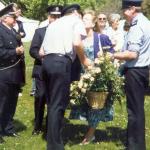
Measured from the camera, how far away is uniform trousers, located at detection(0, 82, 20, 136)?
9.01 m

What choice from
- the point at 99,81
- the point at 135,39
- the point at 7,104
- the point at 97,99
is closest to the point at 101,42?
the point at 99,81

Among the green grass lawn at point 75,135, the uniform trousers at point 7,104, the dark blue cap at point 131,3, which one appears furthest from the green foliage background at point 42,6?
the dark blue cap at point 131,3

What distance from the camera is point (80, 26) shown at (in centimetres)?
789

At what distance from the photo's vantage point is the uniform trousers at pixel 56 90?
7.86m

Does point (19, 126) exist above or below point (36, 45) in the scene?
below

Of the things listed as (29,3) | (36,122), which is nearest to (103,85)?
(36,122)

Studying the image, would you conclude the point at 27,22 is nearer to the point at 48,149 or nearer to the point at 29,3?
the point at 29,3

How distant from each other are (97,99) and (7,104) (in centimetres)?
175

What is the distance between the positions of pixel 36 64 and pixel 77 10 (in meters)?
1.70

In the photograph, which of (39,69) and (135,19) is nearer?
(135,19)

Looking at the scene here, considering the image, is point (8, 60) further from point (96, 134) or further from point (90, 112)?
point (96, 134)

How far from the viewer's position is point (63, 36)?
7871 millimetres

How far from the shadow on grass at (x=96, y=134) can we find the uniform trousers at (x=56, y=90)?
35.3 inches

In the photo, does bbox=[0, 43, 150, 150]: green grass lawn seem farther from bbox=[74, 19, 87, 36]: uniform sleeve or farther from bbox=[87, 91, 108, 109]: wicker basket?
bbox=[74, 19, 87, 36]: uniform sleeve
